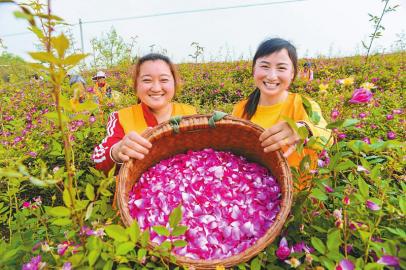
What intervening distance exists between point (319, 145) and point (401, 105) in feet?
8.80

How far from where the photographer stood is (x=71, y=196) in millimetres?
634

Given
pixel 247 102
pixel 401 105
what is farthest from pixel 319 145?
pixel 401 105

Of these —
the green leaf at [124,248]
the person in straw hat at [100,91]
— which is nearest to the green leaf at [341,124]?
the green leaf at [124,248]

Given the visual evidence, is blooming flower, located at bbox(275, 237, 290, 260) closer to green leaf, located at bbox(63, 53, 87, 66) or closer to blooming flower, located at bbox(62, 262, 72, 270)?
blooming flower, located at bbox(62, 262, 72, 270)

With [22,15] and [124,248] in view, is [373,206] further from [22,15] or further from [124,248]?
[22,15]

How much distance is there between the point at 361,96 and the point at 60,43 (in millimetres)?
667

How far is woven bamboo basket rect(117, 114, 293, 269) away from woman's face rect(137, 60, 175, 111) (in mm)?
318

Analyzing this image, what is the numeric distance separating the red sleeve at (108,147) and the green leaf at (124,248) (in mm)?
735

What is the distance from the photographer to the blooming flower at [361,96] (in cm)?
75

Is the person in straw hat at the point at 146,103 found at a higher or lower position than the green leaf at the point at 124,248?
higher

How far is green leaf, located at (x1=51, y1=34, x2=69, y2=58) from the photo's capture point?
1.42ft

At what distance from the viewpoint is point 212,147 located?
1.51m

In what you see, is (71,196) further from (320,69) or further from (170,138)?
(320,69)

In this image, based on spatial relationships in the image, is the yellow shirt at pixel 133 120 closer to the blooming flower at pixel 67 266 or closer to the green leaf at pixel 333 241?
the blooming flower at pixel 67 266
